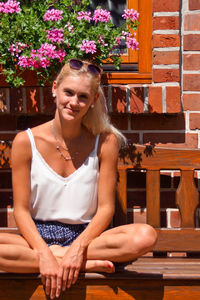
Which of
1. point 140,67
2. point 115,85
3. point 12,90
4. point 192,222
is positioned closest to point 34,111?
point 12,90

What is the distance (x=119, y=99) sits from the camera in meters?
2.85

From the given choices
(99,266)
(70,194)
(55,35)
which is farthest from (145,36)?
(99,266)

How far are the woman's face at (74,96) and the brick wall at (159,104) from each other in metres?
0.46

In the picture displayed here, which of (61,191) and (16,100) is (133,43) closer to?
(16,100)

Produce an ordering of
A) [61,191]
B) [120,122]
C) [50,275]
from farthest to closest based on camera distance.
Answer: [120,122]
[61,191]
[50,275]

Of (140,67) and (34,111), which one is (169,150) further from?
(34,111)

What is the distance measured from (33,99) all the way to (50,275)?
3.54 feet

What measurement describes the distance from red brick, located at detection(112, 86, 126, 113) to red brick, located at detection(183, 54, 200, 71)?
1.31ft

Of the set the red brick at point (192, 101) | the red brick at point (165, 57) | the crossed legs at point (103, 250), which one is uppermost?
the red brick at point (165, 57)

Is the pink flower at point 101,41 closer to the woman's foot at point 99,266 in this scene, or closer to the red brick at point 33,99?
the red brick at point 33,99

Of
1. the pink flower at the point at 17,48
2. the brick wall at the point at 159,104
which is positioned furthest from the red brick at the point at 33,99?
the pink flower at the point at 17,48

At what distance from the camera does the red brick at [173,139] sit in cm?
292

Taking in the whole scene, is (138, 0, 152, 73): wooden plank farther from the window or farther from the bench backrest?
the bench backrest

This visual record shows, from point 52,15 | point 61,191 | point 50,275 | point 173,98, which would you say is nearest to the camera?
point 50,275
